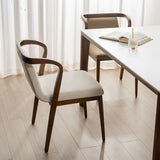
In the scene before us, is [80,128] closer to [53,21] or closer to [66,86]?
[66,86]

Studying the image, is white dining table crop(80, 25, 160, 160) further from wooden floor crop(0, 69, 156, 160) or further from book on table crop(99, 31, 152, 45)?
wooden floor crop(0, 69, 156, 160)

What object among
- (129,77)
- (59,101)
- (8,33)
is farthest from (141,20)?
(59,101)

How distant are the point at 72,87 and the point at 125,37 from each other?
1.80ft

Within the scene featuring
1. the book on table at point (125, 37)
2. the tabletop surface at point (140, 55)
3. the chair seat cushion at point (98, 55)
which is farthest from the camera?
the chair seat cushion at point (98, 55)

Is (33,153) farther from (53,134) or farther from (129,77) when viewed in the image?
(129,77)

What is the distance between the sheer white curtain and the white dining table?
91 centimetres

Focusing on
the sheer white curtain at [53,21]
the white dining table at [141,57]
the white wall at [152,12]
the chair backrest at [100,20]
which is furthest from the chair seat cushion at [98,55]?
the white wall at [152,12]

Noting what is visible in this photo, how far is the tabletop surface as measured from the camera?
86.6 inches

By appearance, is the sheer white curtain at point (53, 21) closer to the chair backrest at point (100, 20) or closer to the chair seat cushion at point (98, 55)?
the chair backrest at point (100, 20)

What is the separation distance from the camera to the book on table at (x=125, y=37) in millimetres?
2829

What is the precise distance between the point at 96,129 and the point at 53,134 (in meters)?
0.34

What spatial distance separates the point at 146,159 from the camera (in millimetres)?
2639

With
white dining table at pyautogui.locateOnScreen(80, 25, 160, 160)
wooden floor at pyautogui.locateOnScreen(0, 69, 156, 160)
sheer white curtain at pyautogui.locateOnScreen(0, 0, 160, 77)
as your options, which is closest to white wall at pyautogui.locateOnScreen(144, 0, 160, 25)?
sheer white curtain at pyautogui.locateOnScreen(0, 0, 160, 77)

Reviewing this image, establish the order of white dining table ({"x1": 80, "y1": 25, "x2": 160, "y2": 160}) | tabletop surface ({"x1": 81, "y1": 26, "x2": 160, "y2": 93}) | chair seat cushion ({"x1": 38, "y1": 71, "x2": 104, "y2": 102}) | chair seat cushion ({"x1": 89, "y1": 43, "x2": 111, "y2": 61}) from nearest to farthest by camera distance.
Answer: white dining table ({"x1": 80, "y1": 25, "x2": 160, "y2": 160}) < tabletop surface ({"x1": 81, "y1": 26, "x2": 160, "y2": 93}) < chair seat cushion ({"x1": 38, "y1": 71, "x2": 104, "y2": 102}) < chair seat cushion ({"x1": 89, "y1": 43, "x2": 111, "y2": 61})
